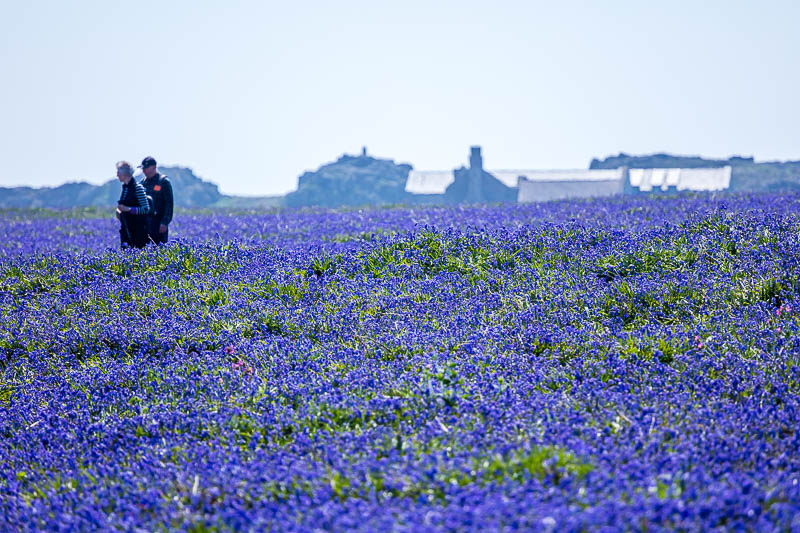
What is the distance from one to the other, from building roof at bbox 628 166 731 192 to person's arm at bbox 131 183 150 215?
5257 cm

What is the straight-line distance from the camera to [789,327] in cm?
487

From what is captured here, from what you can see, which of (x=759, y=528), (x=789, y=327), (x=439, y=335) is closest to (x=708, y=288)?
(x=789, y=327)

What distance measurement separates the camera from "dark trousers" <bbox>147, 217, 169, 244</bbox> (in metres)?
10.3

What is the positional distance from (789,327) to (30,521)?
488cm

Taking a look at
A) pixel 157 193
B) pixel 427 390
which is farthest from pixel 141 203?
pixel 427 390

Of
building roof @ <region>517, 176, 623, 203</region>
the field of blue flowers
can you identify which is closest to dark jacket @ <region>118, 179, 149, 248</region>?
the field of blue flowers

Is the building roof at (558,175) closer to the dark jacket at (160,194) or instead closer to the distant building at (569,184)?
the distant building at (569,184)

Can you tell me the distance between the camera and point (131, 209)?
32.3 ft

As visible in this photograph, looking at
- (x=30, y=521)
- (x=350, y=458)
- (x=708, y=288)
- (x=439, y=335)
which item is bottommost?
(x=30, y=521)

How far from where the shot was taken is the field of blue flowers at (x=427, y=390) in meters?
2.92

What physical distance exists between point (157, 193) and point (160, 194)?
5 cm

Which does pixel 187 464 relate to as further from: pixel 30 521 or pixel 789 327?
pixel 789 327

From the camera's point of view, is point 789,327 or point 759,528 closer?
point 759,528

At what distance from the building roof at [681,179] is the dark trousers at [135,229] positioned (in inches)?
2059
